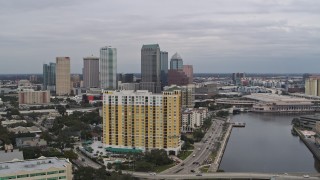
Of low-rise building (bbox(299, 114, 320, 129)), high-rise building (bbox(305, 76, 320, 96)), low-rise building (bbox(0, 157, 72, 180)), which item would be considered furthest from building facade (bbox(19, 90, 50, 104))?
low-rise building (bbox(0, 157, 72, 180))

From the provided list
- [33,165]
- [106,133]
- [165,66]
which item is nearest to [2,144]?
[106,133]

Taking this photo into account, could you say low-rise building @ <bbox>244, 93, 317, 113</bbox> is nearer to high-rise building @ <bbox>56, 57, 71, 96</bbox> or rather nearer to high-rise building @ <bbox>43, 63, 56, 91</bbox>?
high-rise building @ <bbox>56, 57, 71, 96</bbox>

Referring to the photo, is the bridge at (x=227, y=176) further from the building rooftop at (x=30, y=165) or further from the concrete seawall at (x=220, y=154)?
the building rooftop at (x=30, y=165)

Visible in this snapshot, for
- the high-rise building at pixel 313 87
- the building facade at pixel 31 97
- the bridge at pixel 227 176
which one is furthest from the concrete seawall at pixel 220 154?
the high-rise building at pixel 313 87

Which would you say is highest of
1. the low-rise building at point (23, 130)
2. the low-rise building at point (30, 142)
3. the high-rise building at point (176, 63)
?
the high-rise building at point (176, 63)

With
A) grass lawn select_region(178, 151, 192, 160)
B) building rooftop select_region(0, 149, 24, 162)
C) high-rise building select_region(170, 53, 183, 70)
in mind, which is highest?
high-rise building select_region(170, 53, 183, 70)

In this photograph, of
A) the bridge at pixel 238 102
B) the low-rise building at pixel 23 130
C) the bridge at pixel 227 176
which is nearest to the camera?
the bridge at pixel 227 176
